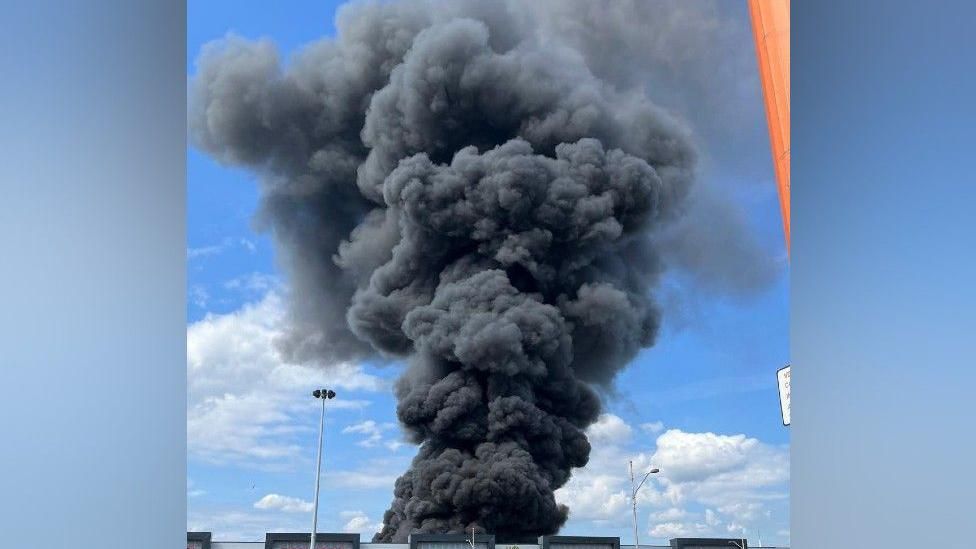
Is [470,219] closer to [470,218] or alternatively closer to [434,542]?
[470,218]

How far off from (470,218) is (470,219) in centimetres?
3

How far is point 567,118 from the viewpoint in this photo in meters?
34.2

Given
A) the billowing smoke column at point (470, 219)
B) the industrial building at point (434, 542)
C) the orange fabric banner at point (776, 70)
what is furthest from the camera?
the billowing smoke column at point (470, 219)

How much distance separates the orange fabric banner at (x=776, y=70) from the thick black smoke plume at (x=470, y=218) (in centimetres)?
1728

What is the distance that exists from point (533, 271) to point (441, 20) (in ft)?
32.2

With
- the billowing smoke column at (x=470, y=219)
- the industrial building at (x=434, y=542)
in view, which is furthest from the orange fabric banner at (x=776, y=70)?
the billowing smoke column at (x=470, y=219)

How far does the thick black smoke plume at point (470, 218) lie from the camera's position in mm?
29938

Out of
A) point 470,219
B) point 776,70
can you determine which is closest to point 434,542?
point 470,219

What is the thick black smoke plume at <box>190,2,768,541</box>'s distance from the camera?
29.9m

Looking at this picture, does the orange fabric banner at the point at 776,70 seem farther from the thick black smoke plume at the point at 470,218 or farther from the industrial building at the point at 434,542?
the thick black smoke plume at the point at 470,218

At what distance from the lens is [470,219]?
31.8 meters

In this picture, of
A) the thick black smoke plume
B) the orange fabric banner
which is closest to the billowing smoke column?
the thick black smoke plume
